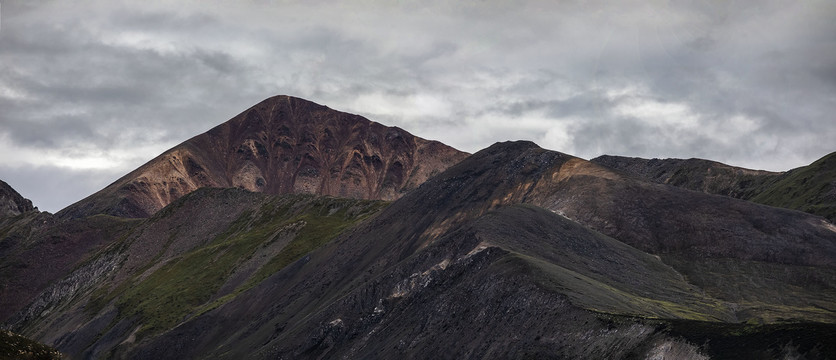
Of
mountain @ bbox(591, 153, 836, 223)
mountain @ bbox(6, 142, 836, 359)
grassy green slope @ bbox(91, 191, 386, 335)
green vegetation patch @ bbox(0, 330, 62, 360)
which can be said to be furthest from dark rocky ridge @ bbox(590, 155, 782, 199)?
green vegetation patch @ bbox(0, 330, 62, 360)

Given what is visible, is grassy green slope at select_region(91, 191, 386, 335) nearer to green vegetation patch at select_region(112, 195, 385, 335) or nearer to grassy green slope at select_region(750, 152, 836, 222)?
green vegetation patch at select_region(112, 195, 385, 335)

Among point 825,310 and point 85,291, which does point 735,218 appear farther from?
point 85,291

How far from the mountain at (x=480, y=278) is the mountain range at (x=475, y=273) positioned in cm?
30

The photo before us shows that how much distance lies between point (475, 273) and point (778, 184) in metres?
124

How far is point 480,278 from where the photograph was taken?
65.4 metres

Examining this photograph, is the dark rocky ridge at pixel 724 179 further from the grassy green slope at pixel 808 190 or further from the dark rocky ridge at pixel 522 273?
→ the dark rocky ridge at pixel 522 273

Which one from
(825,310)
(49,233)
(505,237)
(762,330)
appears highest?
(49,233)

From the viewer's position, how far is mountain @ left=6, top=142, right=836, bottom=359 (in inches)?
2101

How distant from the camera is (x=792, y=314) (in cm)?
7806

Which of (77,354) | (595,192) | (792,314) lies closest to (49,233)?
(77,354)

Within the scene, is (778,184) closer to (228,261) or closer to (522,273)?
(522,273)

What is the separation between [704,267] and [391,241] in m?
48.6

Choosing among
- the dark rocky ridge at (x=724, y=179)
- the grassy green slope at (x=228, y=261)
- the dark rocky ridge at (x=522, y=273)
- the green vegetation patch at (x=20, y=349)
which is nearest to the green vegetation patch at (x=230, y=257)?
the grassy green slope at (x=228, y=261)

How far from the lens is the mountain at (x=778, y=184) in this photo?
137 m
